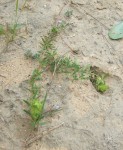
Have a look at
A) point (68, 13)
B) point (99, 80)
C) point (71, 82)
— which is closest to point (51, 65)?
point (71, 82)

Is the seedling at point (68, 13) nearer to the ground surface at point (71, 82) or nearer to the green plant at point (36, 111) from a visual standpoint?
the ground surface at point (71, 82)

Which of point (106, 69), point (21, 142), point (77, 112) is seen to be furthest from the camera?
point (106, 69)

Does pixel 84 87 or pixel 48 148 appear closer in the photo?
pixel 48 148

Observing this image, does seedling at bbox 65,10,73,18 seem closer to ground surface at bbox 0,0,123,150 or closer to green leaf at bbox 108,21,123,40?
ground surface at bbox 0,0,123,150

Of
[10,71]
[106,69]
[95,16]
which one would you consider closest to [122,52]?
[106,69]

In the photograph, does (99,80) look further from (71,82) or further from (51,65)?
(51,65)

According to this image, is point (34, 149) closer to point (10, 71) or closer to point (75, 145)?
point (75, 145)
